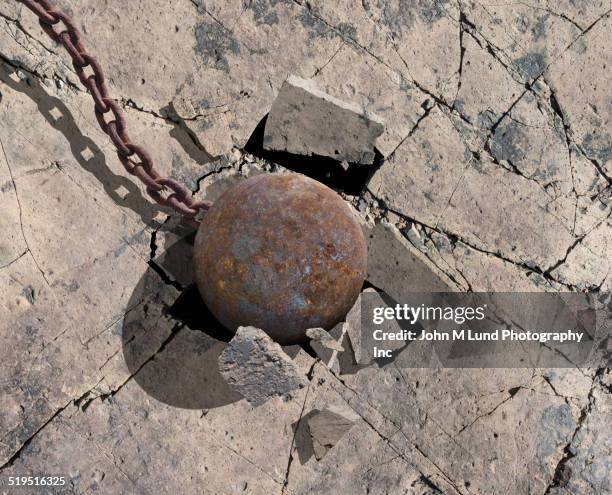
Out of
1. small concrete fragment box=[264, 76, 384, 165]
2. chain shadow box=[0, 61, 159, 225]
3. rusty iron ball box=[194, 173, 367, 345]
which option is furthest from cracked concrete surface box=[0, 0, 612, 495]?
rusty iron ball box=[194, 173, 367, 345]

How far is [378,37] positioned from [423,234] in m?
1.14

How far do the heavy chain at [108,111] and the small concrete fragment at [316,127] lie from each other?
2.06 ft

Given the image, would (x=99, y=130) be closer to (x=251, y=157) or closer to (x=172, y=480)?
(x=251, y=157)

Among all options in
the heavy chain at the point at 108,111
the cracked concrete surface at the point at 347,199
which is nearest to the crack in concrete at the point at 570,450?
the cracked concrete surface at the point at 347,199

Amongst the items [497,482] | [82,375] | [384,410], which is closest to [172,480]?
[82,375]

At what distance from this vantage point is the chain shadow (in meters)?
2.97

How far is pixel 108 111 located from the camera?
8.98 ft

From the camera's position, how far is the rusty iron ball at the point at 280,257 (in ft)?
7.70

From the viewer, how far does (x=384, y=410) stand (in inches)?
123

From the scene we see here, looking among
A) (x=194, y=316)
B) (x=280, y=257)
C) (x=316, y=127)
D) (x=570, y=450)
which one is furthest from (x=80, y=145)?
(x=570, y=450)

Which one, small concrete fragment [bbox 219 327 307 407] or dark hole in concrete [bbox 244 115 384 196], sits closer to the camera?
small concrete fragment [bbox 219 327 307 407]

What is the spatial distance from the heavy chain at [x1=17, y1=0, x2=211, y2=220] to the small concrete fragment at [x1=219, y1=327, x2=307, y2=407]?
26.3 inches

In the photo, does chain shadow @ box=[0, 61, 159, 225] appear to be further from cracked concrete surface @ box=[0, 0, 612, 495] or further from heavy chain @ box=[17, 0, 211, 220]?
heavy chain @ box=[17, 0, 211, 220]

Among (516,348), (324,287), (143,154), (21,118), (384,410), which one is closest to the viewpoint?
(324,287)
